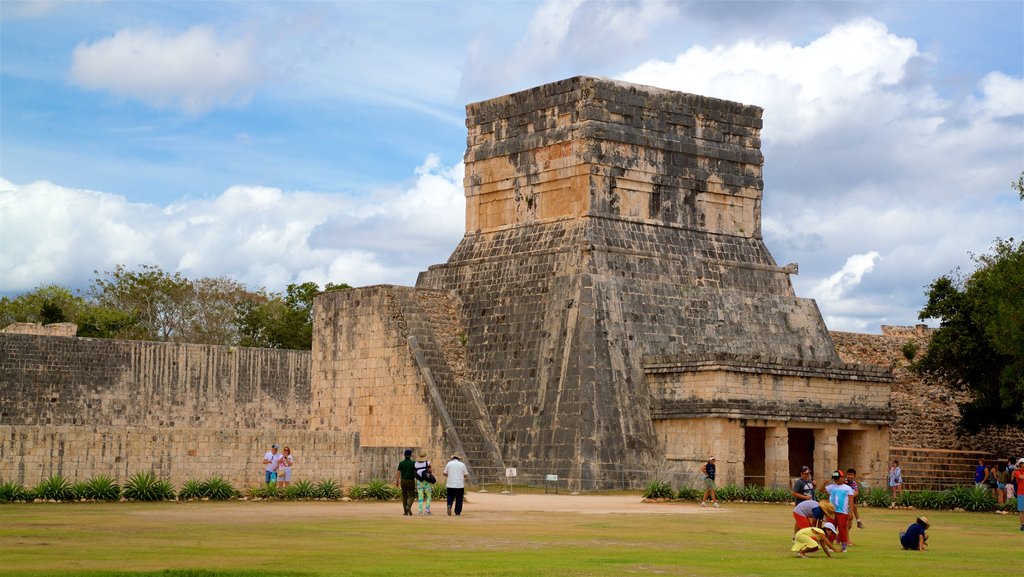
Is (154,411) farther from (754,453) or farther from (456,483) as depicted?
(456,483)

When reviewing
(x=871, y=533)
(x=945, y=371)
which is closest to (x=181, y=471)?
(x=871, y=533)

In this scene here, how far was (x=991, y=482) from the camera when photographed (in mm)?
30375

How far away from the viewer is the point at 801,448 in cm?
3509

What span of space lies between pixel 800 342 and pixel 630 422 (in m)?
5.98

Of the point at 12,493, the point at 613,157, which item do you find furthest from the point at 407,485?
the point at 613,157

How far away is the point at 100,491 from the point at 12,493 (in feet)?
4.55

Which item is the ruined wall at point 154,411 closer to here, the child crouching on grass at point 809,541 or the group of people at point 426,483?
the group of people at point 426,483

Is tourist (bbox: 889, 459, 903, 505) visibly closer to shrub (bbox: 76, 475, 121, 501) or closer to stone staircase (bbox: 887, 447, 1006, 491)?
stone staircase (bbox: 887, 447, 1006, 491)

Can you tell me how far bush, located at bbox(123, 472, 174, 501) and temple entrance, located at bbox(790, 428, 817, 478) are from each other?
15250 millimetres

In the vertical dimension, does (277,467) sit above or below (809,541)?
above

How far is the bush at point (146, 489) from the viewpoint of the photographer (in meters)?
25.0

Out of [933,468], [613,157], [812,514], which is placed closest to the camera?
[812,514]

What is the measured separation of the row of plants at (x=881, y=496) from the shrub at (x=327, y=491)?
18.2ft

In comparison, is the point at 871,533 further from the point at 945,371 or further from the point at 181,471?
the point at 945,371
